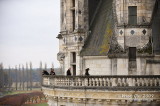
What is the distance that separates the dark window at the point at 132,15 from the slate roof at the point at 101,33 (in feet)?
6.11

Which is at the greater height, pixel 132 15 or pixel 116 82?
pixel 132 15

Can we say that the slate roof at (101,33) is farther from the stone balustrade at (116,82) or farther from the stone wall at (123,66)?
the stone balustrade at (116,82)

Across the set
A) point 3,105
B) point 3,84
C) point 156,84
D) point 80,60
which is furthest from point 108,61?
point 3,84

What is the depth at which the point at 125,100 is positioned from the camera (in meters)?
25.9

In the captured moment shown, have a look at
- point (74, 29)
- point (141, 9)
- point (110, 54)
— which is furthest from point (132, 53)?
point (74, 29)

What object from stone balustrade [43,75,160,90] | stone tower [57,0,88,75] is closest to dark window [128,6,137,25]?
stone tower [57,0,88,75]

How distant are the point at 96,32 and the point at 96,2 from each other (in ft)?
10.9

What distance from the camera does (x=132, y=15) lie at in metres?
29.0

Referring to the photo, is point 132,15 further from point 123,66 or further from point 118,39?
point 123,66

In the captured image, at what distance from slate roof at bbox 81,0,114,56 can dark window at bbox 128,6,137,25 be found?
1.86 m

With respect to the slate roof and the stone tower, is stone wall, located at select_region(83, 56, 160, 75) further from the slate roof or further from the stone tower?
the stone tower

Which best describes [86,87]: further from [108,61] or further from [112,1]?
[112,1]

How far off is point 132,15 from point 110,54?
3380mm

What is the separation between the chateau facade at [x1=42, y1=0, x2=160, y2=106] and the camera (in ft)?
84.5
